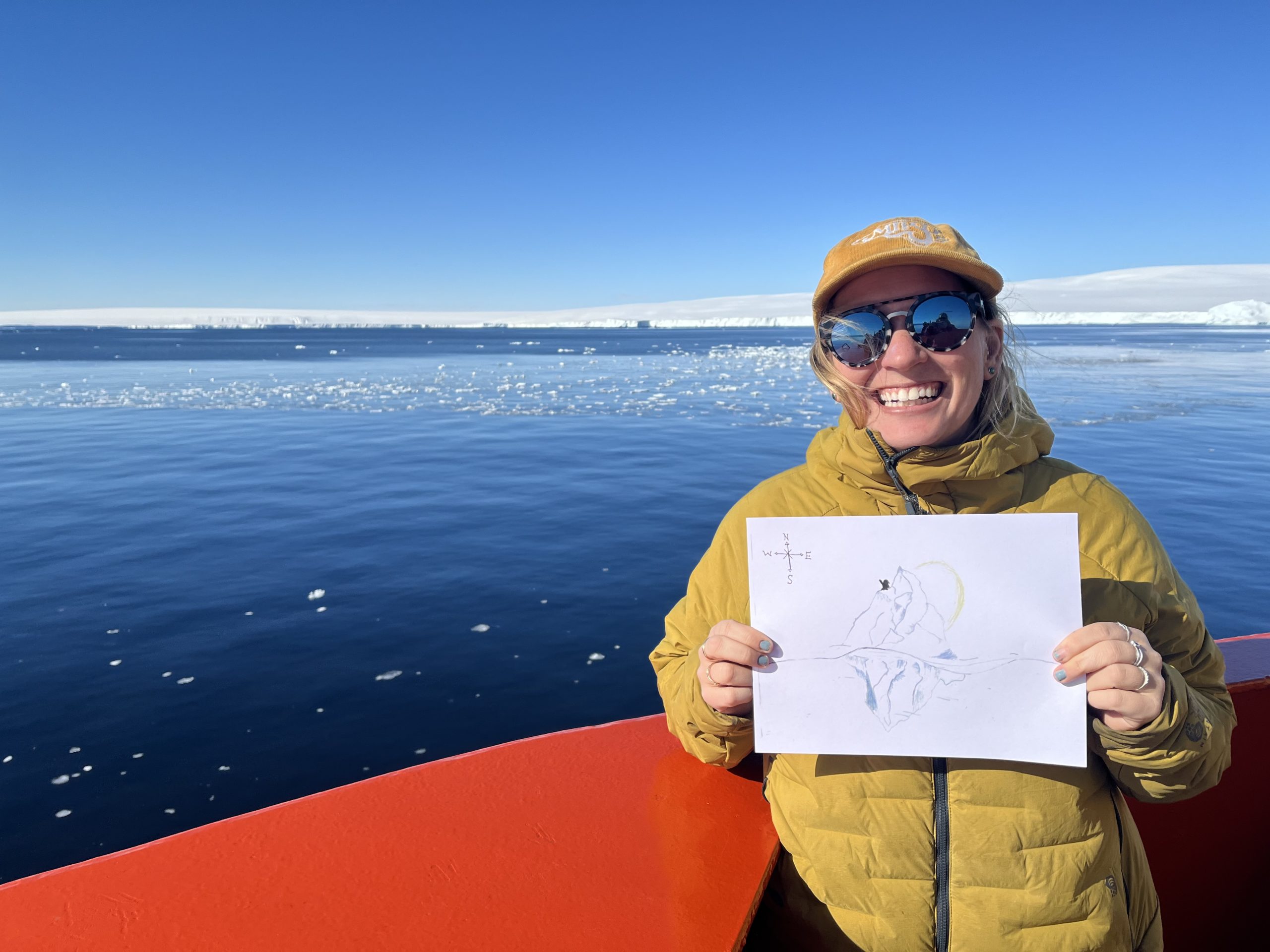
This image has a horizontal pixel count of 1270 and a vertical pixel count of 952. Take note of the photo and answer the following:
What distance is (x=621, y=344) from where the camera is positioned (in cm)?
9175

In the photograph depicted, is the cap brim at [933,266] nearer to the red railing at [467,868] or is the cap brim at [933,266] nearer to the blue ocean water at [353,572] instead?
the red railing at [467,868]

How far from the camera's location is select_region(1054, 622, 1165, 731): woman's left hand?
1357 mm

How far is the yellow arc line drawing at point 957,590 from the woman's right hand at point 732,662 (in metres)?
0.38

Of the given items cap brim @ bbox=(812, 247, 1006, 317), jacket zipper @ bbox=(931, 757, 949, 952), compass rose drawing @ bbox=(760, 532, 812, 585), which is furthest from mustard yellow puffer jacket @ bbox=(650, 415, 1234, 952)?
cap brim @ bbox=(812, 247, 1006, 317)

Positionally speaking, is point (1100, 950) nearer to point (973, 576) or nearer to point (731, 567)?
point (973, 576)

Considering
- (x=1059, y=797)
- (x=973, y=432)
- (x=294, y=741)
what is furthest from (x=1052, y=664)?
(x=294, y=741)

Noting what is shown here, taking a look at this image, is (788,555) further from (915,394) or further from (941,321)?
(941,321)

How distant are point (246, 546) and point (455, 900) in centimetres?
806

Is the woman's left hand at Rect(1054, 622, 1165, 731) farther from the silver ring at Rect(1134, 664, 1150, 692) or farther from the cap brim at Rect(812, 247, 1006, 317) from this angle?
the cap brim at Rect(812, 247, 1006, 317)

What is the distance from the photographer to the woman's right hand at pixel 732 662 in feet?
5.08

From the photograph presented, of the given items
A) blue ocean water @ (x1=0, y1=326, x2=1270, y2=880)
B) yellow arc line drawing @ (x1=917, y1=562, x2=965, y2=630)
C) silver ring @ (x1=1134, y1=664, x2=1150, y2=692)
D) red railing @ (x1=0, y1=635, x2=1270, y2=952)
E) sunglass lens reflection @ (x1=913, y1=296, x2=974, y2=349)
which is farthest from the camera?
blue ocean water @ (x1=0, y1=326, x2=1270, y2=880)

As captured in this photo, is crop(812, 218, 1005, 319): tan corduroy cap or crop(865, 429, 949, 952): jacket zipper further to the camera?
crop(812, 218, 1005, 319): tan corduroy cap

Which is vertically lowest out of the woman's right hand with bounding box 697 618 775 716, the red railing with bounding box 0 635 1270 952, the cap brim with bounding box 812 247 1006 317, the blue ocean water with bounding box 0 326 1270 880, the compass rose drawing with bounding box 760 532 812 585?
the blue ocean water with bounding box 0 326 1270 880

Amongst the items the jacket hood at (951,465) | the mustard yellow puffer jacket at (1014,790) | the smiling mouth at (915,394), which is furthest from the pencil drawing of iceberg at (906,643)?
the smiling mouth at (915,394)
